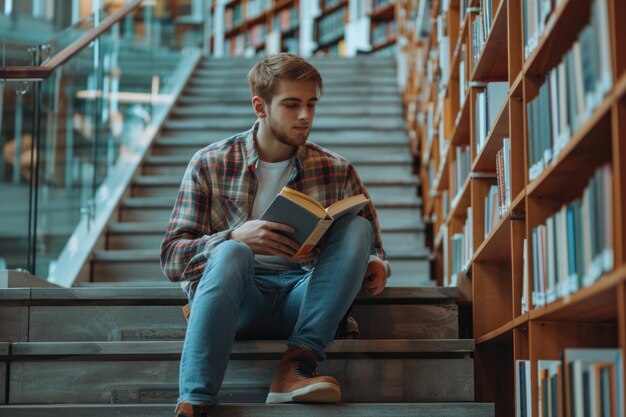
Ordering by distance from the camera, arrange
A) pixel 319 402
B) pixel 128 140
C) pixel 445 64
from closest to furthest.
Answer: pixel 319 402
pixel 445 64
pixel 128 140

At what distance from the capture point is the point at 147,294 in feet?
9.62

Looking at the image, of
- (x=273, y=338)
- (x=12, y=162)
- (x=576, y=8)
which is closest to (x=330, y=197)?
(x=273, y=338)

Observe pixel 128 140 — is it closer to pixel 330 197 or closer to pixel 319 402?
pixel 330 197

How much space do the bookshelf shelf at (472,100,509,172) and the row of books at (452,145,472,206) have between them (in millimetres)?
226

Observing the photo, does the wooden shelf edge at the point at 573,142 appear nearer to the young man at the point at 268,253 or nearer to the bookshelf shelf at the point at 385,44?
the young man at the point at 268,253

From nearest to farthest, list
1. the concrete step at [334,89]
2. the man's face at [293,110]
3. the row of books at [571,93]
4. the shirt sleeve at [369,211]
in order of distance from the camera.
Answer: the row of books at [571,93], the man's face at [293,110], the shirt sleeve at [369,211], the concrete step at [334,89]

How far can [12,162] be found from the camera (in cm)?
402

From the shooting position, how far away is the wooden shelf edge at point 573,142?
A: 59.6 inches

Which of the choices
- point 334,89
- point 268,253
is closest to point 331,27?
point 334,89

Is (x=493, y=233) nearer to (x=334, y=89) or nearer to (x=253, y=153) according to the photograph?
(x=253, y=153)

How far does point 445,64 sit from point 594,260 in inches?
92.9

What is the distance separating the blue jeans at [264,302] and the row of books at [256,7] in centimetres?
856

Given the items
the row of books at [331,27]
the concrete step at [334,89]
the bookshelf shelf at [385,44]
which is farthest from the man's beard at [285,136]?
the row of books at [331,27]

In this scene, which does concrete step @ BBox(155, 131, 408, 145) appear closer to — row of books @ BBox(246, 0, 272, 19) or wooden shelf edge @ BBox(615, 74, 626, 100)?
wooden shelf edge @ BBox(615, 74, 626, 100)
